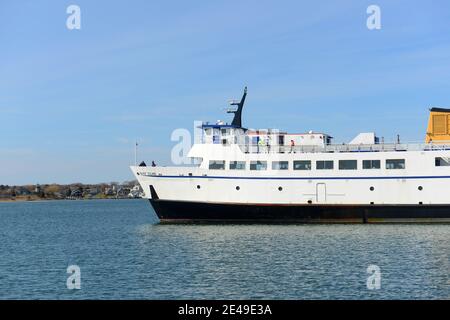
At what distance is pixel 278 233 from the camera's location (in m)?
31.4

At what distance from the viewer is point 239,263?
2222 centimetres

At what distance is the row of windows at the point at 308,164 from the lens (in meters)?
35.9

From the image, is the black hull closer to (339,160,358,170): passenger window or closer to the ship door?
the ship door

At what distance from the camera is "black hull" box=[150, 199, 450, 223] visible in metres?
35.2

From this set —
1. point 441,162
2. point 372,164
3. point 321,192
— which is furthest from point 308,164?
point 441,162

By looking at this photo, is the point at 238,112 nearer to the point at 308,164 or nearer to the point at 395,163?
the point at 308,164

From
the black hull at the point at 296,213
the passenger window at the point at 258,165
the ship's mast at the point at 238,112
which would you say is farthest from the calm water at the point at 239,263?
the ship's mast at the point at 238,112

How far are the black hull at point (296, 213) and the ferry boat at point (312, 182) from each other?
66 millimetres

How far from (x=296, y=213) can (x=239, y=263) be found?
14867 mm

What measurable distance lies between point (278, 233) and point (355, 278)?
41.7ft

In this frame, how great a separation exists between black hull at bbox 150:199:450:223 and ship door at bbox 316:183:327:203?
1.56ft
